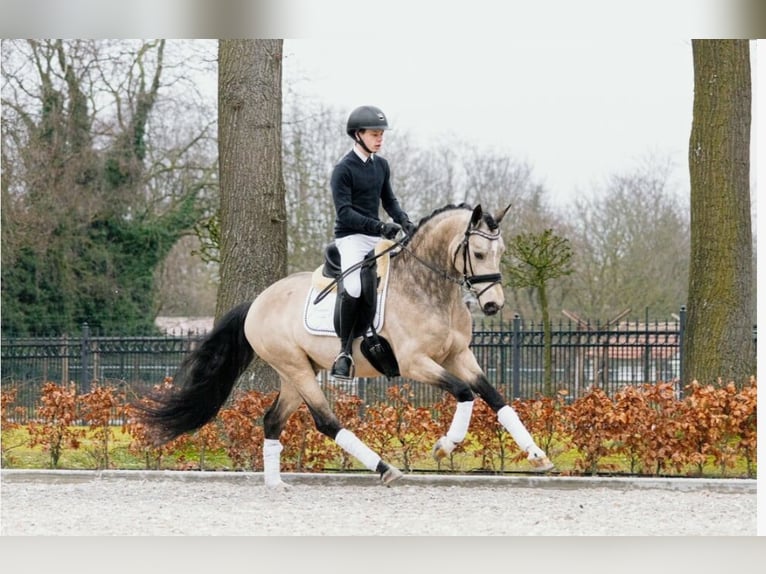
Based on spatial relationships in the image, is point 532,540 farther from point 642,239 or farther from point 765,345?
point 642,239

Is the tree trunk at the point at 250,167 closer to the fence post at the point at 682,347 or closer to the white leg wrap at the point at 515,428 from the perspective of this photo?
the white leg wrap at the point at 515,428

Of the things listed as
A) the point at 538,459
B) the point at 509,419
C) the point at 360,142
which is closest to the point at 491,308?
the point at 509,419

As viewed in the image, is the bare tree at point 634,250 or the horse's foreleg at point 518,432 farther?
→ the bare tree at point 634,250

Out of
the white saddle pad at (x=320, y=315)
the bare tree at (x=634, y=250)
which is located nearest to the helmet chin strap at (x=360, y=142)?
the white saddle pad at (x=320, y=315)

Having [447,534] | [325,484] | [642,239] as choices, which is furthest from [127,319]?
[447,534]

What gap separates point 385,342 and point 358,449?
74 centimetres

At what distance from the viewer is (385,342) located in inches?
→ 309

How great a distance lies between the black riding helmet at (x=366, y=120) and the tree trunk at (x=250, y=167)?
1.61 m

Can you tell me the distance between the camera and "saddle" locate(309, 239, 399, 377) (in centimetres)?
782

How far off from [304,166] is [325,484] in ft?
29.8

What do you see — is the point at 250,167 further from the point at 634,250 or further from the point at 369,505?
the point at 634,250

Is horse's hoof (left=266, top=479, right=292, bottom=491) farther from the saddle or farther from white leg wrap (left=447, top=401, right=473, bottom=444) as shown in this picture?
white leg wrap (left=447, top=401, right=473, bottom=444)

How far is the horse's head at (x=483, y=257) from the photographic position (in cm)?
719

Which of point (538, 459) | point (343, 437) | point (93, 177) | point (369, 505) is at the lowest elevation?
point (369, 505)
